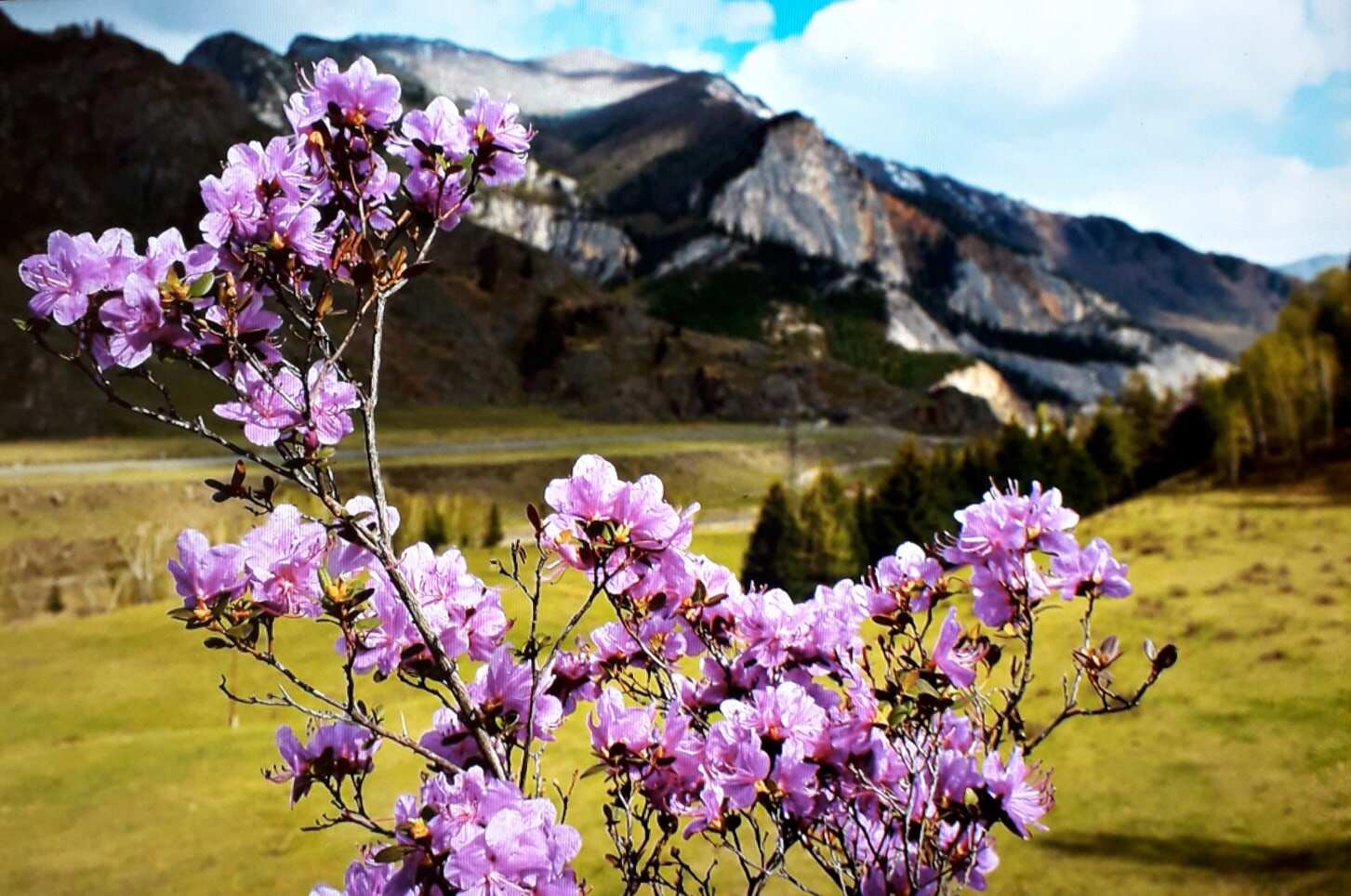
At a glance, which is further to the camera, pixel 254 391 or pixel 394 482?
pixel 394 482

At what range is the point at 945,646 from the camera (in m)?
0.77

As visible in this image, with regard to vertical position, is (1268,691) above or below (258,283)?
below

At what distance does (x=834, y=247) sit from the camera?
113ft

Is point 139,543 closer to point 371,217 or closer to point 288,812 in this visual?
point 288,812

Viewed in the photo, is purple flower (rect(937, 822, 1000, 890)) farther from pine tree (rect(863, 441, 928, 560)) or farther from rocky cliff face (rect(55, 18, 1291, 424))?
rocky cliff face (rect(55, 18, 1291, 424))

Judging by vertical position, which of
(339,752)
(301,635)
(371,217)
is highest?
(371,217)

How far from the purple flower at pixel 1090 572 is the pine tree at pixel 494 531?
148 inches

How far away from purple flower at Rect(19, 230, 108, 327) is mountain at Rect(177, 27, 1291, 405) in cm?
898

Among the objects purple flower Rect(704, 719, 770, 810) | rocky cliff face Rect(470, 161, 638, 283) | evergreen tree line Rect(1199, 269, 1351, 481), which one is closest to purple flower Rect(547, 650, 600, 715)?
purple flower Rect(704, 719, 770, 810)

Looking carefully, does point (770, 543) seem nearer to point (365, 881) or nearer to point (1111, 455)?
point (1111, 455)

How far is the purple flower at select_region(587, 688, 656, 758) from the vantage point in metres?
0.72

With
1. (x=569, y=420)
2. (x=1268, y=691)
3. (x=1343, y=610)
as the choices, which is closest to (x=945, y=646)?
(x=1268, y=691)

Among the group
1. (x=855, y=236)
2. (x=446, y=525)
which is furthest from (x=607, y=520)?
(x=855, y=236)

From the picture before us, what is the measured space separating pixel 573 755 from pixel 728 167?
103 feet
